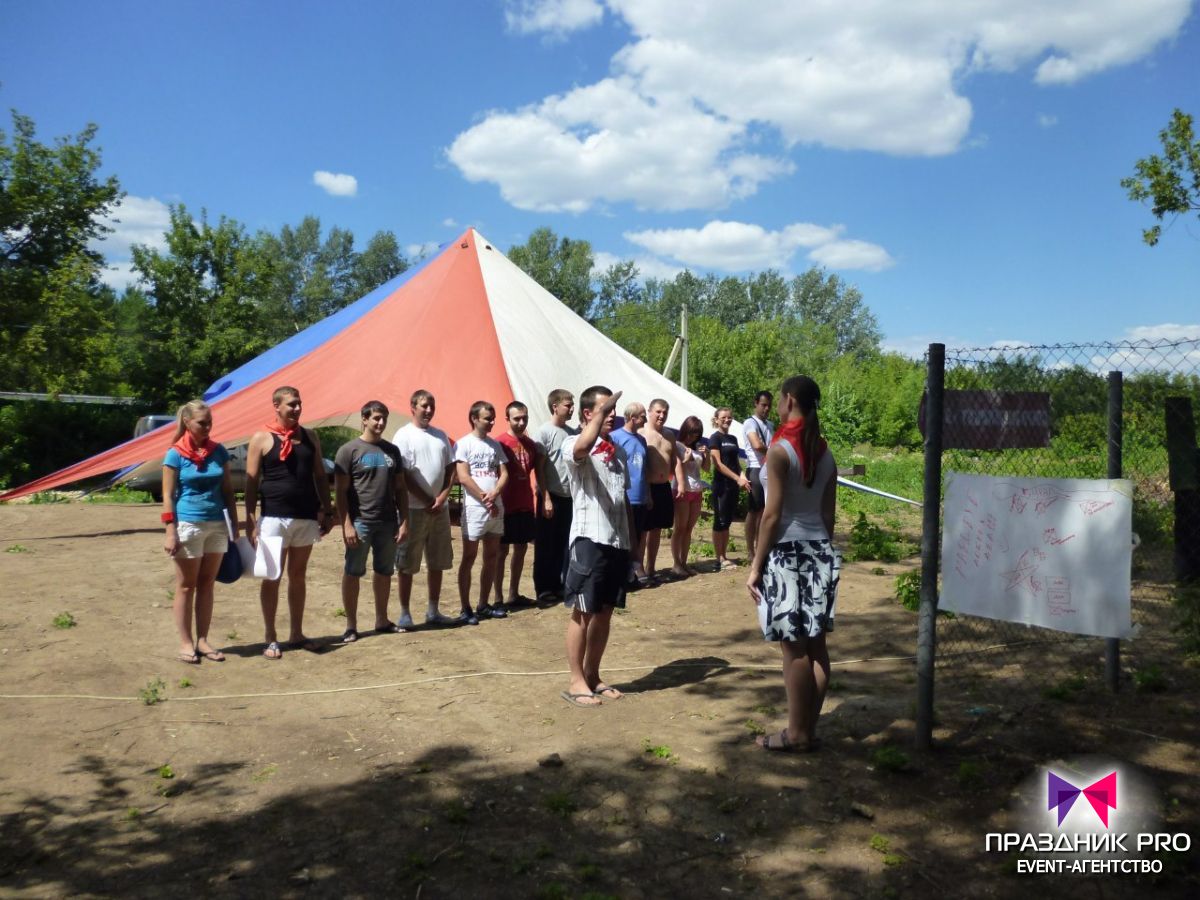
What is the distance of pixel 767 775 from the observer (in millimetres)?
4117

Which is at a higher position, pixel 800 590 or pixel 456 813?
pixel 800 590

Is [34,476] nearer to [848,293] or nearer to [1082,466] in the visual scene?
[1082,466]

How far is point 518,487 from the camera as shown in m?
7.73

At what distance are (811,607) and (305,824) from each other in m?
2.23

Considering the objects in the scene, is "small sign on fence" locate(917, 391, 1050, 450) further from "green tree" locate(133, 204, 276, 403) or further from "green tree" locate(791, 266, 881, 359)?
"green tree" locate(791, 266, 881, 359)

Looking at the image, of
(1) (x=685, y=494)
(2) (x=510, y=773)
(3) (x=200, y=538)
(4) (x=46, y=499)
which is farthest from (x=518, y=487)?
(4) (x=46, y=499)

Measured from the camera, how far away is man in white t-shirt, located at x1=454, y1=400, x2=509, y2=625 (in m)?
7.22

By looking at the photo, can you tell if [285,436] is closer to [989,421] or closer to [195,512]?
[195,512]

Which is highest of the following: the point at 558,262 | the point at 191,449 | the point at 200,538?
the point at 558,262

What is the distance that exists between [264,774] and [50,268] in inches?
1061

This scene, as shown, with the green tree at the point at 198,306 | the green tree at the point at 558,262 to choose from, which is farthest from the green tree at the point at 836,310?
the green tree at the point at 198,306

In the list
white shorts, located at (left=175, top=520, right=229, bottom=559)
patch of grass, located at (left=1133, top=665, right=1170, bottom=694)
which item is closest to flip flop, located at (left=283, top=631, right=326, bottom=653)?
white shorts, located at (left=175, top=520, right=229, bottom=559)

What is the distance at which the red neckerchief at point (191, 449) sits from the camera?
584cm

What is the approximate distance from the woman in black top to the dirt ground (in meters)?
2.53
